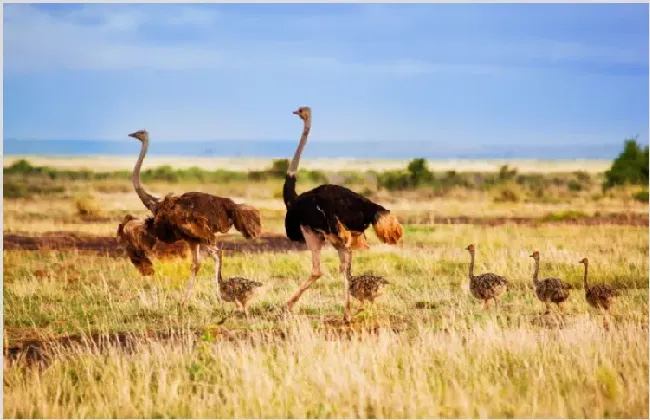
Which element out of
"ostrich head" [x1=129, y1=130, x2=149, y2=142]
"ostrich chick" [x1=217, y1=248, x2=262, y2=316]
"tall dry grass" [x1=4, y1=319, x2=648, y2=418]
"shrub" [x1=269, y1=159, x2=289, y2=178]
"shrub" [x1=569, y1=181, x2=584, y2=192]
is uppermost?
"shrub" [x1=269, y1=159, x2=289, y2=178]

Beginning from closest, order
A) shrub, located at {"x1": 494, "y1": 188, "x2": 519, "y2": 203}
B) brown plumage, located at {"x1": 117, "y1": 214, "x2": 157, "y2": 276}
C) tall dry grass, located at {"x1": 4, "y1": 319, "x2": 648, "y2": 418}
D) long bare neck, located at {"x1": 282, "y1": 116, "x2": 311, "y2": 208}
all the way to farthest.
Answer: tall dry grass, located at {"x1": 4, "y1": 319, "x2": 648, "y2": 418} < long bare neck, located at {"x1": 282, "y1": 116, "x2": 311, "y2": 208} < brown plumage, located at {"x1": 117, "y1": 214, "x2": 157, "y2": 276} < shrub, located at {"x1": 494, "y1": 188, "x2": 519, "y2": 203}

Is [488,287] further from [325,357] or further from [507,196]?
[507,196]

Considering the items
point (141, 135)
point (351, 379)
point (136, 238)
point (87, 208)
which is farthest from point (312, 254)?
point (87, 208)

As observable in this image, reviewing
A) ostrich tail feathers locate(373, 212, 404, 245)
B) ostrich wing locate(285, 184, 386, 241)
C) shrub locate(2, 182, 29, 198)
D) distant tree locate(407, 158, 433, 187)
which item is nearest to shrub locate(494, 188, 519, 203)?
distant tree locate(407, 158, 433, 187)

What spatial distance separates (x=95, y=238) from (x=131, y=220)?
738 centimetres

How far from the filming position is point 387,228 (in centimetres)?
1002

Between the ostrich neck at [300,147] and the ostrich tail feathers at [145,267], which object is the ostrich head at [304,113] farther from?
the ostrich tail feathers at [145,267]

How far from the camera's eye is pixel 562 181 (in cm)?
5006

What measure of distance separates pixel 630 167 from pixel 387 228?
1196 inches

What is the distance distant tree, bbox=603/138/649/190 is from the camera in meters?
38.2

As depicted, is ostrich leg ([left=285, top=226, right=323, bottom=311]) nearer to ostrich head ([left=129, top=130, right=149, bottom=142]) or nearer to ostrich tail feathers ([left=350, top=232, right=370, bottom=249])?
ostrich tail feathers ([left=350, top=232, right=370, bottom=249])

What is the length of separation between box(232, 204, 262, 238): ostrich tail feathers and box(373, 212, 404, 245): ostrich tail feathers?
1552 mm

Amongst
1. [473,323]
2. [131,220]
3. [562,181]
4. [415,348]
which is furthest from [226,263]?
[562,181]

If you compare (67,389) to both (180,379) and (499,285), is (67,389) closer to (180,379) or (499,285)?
(180,379)
